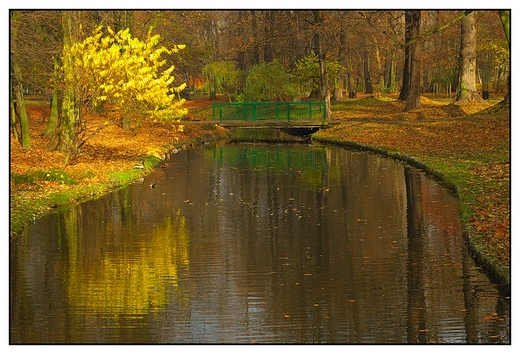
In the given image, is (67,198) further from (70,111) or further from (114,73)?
(70,111)

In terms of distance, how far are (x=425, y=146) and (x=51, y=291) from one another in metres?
23.3

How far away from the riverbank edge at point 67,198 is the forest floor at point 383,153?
0.03 meters

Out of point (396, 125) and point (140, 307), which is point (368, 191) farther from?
point (396, 125)

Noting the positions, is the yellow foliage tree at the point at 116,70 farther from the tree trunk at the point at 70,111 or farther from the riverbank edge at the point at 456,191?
the riverbank edge at the point at 456,191

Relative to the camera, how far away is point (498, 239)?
14.2 metres

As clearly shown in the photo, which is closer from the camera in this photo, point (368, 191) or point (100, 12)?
point (368, 191)

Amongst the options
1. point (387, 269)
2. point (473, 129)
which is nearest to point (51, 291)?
point (387, 269)

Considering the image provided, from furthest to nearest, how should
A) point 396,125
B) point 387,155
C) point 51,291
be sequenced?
1. point 396,125
2. point 387,155
3. point 51,291

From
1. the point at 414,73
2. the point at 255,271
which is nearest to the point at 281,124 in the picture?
the point at 414,73

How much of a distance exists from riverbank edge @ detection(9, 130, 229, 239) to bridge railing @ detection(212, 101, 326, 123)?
Result: 59.0 feet

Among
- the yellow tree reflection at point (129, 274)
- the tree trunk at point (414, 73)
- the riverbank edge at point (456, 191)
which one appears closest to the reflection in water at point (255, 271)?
the yellow tree reflection at point (129, 274)

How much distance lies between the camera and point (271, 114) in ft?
159

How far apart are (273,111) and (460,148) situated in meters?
19.1

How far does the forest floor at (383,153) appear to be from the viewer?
17025 millimetres
